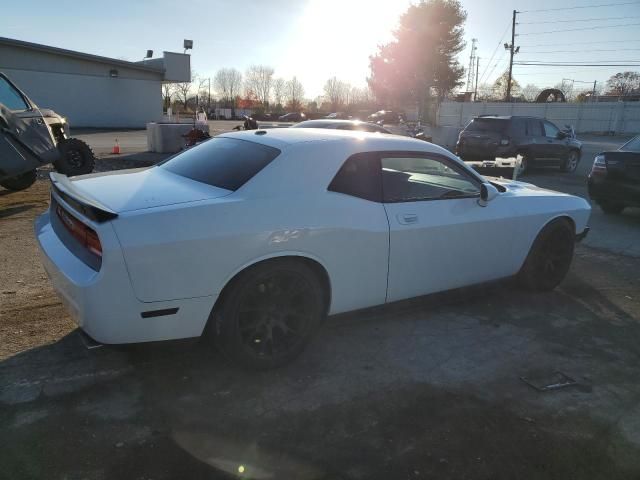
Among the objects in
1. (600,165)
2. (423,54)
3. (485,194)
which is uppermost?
(423,54)

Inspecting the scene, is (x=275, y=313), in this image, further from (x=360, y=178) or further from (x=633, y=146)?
(x=633, y=146)

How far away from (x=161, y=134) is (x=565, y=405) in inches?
631

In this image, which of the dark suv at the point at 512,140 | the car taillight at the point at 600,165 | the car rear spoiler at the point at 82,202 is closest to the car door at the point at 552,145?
the dark suv at the point at 512,140

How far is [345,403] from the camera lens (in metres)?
3.14

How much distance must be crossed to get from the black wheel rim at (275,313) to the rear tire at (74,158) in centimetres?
803

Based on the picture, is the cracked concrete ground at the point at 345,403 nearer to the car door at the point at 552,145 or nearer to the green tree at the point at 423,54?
the car door at the point at 552,145

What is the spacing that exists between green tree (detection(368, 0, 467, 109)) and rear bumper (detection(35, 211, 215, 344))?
53563mm

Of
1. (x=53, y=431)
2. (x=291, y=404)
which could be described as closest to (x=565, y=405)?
(x=291, y=404)

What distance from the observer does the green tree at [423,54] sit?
171 feet

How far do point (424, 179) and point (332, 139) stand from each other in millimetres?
1095

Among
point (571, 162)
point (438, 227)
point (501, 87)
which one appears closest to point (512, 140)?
point (571, 162)

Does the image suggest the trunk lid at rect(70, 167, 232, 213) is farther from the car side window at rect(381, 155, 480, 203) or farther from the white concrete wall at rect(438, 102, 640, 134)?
the white concrete wall at rect(438, 102, 640, 134)

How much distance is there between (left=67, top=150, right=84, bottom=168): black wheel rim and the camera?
10.0m

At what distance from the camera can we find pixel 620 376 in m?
3.62
